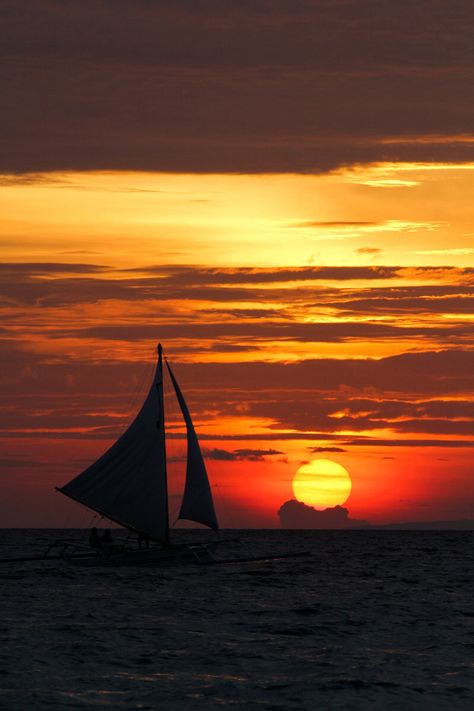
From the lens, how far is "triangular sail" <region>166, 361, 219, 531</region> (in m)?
76.5

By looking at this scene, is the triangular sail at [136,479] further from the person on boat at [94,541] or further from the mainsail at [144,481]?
the person on boat at [94,541]

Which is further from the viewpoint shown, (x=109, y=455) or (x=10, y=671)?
(x=109, y=455)

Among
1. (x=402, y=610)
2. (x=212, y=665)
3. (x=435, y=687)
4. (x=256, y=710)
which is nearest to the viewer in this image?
(x=256, y=710)

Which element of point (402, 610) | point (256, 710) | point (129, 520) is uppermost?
point (129, 520)

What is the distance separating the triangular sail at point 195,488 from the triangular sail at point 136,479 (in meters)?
2.50

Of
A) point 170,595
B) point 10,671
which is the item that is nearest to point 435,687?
point 10,671

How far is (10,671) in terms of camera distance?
129ft

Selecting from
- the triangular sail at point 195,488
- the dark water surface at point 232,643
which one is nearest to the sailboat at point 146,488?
the triangular sail at point 195,488

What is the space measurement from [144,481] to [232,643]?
3236 cm

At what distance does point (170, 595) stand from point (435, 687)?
32.9m

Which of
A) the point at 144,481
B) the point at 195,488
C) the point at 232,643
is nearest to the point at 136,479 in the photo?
the point at 144,481

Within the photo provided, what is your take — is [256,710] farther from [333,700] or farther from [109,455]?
[109,455]

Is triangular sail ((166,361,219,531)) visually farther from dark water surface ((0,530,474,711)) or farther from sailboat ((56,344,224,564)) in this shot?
dark water surface ((0,530,474,711))

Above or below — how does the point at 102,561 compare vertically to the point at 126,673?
above
